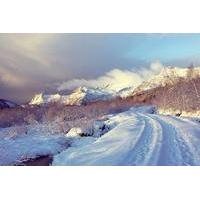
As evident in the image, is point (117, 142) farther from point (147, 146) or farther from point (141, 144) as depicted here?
point (147, 146)

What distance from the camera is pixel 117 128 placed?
845cm

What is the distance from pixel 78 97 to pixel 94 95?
28 cm

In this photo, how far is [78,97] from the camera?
8.36m

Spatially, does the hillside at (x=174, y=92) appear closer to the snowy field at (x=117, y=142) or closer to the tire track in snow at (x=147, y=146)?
the snowy field at (x=117, y=142)

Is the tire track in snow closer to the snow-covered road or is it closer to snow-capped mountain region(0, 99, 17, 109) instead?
the snow-covered road

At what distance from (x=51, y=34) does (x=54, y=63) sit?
47cm

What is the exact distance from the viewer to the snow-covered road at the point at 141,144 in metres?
7.84

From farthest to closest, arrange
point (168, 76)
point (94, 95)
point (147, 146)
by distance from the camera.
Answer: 1. point (94, 95)
2. point (168, 76)
3. point (147, 146)

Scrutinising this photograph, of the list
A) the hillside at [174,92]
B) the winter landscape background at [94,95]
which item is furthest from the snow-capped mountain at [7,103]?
the hillside at [174,92]

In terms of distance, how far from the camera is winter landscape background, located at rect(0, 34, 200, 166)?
810 centimetres

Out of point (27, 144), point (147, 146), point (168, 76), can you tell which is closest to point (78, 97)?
point (27, 144)
